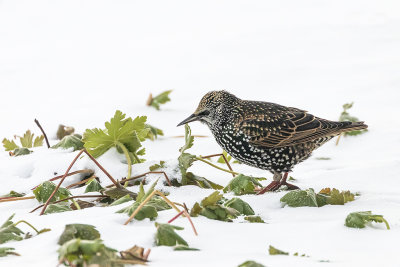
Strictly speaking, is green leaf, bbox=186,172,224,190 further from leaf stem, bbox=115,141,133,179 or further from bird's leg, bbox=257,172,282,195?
leaf stem, bbox=115,141,133,179

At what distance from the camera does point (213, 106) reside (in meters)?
5.91

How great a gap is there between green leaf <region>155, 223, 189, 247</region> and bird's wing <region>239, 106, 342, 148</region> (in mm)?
2185

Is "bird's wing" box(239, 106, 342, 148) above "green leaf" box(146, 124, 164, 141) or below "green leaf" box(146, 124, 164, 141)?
above

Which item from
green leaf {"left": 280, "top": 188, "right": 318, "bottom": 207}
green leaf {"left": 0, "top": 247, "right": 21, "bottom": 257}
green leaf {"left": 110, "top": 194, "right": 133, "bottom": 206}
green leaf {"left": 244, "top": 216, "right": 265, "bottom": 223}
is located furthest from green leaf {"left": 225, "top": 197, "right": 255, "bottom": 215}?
green leaf {"left": 0, "top": 247, "right": 21, "bottom": 257}

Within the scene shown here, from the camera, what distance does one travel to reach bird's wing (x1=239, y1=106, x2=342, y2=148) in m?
5.59

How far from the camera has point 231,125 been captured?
5695 mm

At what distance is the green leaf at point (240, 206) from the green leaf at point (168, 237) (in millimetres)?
912

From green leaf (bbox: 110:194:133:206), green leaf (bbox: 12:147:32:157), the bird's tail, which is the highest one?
the bird's tail

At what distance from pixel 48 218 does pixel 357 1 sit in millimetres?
10375

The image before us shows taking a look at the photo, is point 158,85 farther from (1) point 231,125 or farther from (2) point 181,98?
(1) point 231,125

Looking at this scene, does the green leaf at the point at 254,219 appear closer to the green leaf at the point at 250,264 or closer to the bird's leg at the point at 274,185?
the bird's leg at the point at 274,185

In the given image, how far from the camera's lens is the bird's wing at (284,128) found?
5.59m

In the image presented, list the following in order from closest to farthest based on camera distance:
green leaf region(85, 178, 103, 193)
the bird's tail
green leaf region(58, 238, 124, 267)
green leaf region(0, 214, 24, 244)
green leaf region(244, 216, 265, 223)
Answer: green leaf region(58, 238, 124, 267) → green leaf region(0, 214, 24, 244) → green leaf region(244, 216, 265, 223) → green leaf region(85, 178, 103, 193) → the bird's tail

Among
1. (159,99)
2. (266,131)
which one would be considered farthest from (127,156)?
(159,99)
